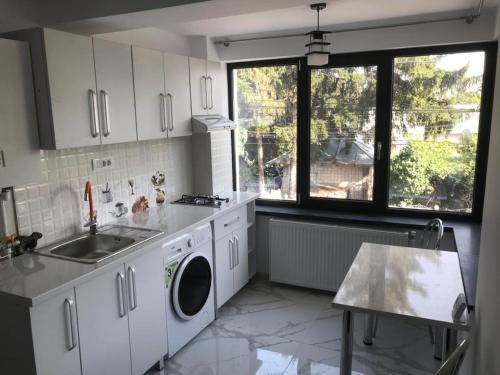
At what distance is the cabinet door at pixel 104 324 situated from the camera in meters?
2.04

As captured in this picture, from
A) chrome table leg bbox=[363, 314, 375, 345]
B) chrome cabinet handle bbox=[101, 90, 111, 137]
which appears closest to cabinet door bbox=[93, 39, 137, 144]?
chrome cabinet handle bbox=[101, 90, 111, 137]

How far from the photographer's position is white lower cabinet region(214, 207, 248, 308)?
3228 mm

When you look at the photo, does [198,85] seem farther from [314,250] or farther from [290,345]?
[290,345]

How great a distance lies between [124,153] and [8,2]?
1.15 meters

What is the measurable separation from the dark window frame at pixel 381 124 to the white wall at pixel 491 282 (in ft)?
5.54

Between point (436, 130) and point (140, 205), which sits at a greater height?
point (436, 130)

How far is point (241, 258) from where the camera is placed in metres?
3.60

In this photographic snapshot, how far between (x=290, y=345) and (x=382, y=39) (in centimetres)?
245

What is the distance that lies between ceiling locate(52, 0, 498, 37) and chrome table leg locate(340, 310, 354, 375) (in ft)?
5.31

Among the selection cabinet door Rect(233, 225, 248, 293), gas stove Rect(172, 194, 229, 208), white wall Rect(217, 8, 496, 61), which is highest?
white wall Rect(217, 8, 496, 61)

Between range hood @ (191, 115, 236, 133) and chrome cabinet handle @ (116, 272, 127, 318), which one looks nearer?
chrome cabinet handle @ (116, 272, 127, 318)

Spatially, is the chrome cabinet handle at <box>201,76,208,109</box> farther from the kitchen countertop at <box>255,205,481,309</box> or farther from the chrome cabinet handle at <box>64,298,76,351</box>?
the chrome cabinet handle at <box>64,298,76,351</box>

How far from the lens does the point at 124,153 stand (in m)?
3.03

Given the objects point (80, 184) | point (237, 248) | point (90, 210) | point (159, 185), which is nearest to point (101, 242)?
point (90, 210)
